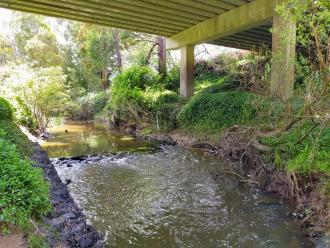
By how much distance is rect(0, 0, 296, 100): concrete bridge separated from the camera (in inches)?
300

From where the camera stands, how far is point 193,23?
440 inches

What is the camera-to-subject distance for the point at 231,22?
946 cm

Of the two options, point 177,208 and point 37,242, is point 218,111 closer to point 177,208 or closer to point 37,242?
point 177,208

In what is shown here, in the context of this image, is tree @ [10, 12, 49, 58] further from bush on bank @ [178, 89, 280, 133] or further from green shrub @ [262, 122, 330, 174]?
green shrub @ [262, 122, 330, 174]

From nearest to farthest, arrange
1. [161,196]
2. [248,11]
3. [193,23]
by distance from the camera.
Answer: [161,196] < [248,11] < [193,23]

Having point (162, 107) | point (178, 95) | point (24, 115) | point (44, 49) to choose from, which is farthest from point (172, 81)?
point (44, 49)

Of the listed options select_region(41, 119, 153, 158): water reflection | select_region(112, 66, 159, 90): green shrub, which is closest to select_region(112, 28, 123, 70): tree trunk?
select_region(112, 66, 159, 90): green shrub

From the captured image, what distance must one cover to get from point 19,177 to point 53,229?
2.12 ft

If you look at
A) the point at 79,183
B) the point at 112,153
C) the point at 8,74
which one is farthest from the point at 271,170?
the point at 8,74

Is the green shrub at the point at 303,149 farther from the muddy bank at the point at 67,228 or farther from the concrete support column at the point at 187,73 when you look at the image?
the concrete support column at the point at 187,73

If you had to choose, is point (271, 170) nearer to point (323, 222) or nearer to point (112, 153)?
point (323, 222)

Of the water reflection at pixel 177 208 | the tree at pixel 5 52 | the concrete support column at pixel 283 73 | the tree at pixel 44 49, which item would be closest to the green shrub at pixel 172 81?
the concrete support column at pixel 283 73

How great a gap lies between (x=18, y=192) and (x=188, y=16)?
8915 mm

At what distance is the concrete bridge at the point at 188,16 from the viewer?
25.0 ft
